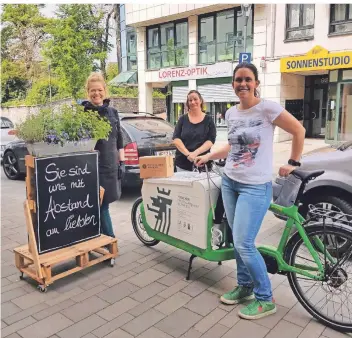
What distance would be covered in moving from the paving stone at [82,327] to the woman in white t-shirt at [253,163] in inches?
42.6

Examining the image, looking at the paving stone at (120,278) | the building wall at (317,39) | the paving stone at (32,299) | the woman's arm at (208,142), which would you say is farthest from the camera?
the building wall at (317,39)

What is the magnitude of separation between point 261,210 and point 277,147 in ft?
38.0

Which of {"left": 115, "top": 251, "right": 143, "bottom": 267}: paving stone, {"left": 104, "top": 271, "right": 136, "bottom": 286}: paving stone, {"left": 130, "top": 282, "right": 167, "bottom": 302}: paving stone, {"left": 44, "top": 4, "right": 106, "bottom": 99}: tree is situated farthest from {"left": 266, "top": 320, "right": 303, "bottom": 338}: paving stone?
{"left": 44, "top": 4, "right": 106, "bottom": 99}: tree

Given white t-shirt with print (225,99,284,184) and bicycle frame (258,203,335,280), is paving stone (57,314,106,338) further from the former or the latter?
white t-shirt with print (225,99,284,184)

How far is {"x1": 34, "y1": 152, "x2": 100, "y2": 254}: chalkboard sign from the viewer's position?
10.9 feet

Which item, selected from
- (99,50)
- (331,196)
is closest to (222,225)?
(331,196)

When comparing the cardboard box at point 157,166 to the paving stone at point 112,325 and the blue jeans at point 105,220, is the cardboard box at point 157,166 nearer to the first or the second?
the blue jeans at point 105,220

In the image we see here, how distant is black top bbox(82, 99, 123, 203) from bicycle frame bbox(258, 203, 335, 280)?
5.64 ft

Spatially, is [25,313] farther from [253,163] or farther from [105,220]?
[253,163]

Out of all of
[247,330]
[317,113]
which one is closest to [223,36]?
[317,113]

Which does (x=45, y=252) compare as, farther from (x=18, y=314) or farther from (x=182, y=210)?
(x=182, y=210)

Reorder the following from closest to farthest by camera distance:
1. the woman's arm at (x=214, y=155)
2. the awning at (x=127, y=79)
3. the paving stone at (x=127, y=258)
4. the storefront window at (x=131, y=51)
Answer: the woman's arm at (x=214, y=155) → the paving stone at (x=127, y=258) → the awning at (x=127, y=79) → the storefront window at (x=131, y=51)

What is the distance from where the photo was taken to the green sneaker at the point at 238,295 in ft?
9.94

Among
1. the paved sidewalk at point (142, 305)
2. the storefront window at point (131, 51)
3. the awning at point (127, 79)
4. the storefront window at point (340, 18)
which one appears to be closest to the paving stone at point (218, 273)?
the paved sidewalk at point (142, 305)
